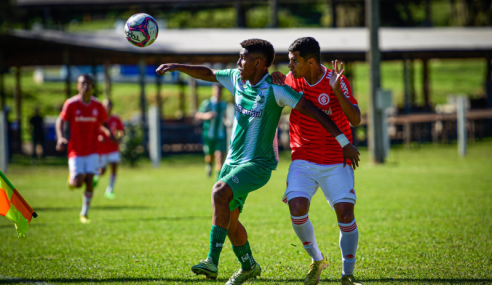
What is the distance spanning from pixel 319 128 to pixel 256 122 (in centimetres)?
60

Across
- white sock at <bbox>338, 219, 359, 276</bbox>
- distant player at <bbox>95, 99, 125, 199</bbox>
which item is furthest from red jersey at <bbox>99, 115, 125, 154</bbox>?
white sock at <bbox>338, 219, 359, 276</bbox>

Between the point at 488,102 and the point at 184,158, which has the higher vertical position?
the point at 488,102

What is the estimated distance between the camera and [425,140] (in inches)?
1086

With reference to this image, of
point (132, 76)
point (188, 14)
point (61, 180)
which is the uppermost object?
point (188, 14)

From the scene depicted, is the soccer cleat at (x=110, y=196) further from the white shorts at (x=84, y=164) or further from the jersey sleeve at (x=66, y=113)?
the jersey sleeve at (x=66, y=113)

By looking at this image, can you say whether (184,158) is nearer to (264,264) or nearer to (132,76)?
(264,264)

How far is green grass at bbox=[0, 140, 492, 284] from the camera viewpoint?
5879mm

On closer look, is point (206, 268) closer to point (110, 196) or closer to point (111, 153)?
point (110, 196)

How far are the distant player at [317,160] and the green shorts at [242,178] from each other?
30 cm

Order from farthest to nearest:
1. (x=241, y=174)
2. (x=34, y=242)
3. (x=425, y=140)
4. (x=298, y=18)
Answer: (x=298, y=18) < (x=425, y=140) < (x=34, y=242) < (x=241, y=174)

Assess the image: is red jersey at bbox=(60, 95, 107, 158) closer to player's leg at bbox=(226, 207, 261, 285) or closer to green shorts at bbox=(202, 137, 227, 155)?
player's leg at bbox=(226, 207, 261, 285)

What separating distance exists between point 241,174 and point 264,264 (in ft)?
5.11

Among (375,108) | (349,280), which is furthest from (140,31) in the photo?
(375,108)

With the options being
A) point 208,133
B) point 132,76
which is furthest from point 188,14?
point 208,133
